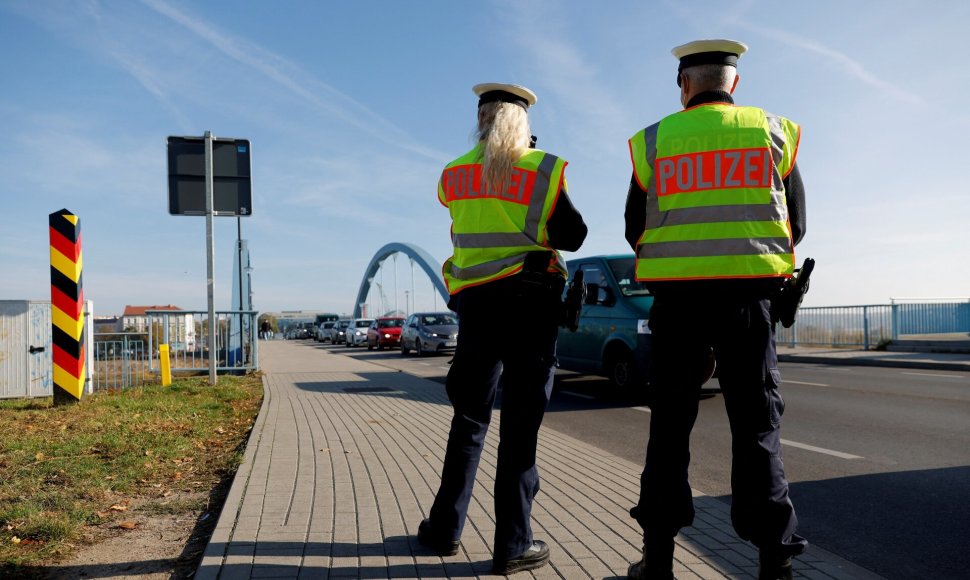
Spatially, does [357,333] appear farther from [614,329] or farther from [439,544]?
[439,544]

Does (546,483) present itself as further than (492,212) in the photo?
Yes

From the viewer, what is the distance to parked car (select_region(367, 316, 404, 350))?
31719mm

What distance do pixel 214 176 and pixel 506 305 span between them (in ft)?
31.5

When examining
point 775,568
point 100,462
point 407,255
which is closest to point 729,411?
point 775,568

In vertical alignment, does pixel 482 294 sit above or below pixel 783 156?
below

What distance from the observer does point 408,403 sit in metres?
9.16

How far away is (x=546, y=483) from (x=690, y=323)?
2266mm

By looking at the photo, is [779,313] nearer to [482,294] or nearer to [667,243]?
[667,243]

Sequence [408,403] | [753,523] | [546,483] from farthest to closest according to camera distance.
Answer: [408,403] < [546,483] < [753,523]

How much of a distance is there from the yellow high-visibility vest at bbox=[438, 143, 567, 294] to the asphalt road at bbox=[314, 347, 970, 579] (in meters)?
2.17

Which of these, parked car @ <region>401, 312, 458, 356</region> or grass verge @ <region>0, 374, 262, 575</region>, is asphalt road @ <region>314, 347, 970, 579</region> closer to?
grass verge @ <region>0, 374, 262, 575</region>

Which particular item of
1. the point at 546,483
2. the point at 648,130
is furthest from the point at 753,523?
the point at 546,483

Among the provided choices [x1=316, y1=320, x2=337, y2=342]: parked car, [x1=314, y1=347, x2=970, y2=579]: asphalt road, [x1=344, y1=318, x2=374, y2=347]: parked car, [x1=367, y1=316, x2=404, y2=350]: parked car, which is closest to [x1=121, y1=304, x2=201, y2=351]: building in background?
[x1=314, y1=347, x2=970, y2=579]: asphalt road

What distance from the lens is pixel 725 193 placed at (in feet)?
8.58
